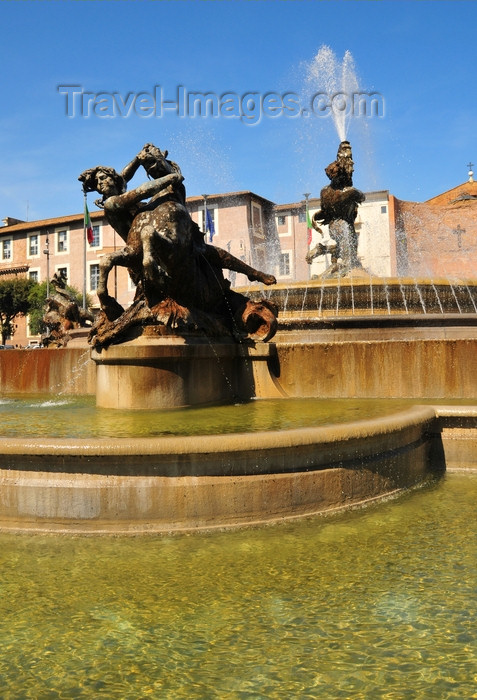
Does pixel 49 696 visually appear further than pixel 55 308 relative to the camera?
No

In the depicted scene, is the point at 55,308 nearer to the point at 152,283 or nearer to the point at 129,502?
the point at 152,283

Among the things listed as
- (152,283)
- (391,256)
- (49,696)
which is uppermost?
(391,256)

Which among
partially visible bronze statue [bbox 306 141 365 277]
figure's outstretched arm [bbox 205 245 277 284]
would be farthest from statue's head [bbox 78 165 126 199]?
partially visible bronze statue [bbox 306 141 365 277]

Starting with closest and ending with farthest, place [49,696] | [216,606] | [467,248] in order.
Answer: [49,696], [216,606], [467,248]

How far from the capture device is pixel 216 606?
2.83 m

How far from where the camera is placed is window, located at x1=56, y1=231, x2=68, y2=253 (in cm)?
6191

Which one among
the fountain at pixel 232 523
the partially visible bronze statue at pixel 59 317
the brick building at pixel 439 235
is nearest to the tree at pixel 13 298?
the brick building at pixel 439 235

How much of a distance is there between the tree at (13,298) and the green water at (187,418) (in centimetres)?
5202

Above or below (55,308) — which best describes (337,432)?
below

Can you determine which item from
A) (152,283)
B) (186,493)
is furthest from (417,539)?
(152,283)

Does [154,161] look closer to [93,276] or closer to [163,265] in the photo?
[163,265]

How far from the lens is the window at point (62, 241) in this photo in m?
61.9

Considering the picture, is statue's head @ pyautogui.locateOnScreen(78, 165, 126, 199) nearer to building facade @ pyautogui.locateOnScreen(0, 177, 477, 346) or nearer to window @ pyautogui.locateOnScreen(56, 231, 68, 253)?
building facade @ pyautogui.locateOnScreen(0, 177, 477, 346)

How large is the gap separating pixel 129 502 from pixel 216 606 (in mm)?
1158
